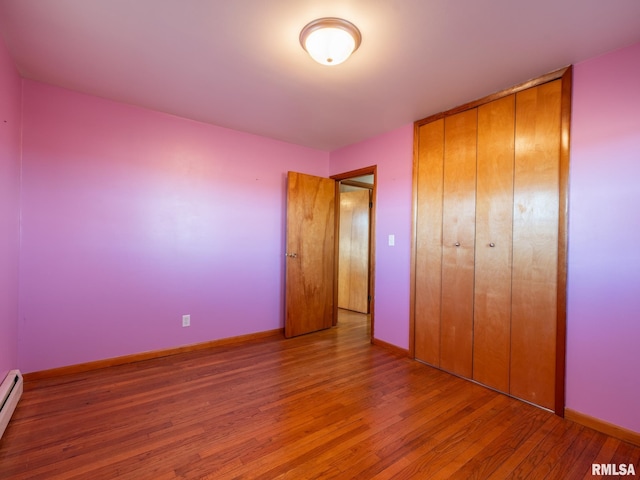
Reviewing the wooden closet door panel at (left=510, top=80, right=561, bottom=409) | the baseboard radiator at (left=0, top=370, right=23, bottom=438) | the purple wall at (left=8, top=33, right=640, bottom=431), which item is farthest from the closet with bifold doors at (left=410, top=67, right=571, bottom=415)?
the baseboard radiator at (left=0, top=370, right=23, bottom=438)

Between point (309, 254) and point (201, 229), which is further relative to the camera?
point (309, 254)

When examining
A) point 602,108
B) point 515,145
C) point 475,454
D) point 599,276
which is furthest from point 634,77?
point 475,454

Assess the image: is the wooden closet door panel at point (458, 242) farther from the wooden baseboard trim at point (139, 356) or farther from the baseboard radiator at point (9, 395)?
the baseboard radiator at point (9, 395)

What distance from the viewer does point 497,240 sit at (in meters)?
2.35

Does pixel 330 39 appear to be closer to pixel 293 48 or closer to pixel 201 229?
pixel 293 48

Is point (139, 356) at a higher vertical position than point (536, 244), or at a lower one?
lower

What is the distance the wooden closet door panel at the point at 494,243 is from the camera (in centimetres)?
229

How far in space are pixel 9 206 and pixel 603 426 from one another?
165 inches

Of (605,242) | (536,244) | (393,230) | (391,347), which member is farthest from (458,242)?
(391,347)

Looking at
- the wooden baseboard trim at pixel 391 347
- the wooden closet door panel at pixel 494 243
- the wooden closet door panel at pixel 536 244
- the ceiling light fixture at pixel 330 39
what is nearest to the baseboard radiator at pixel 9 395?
the ceiling light fixture at pixel 330 39

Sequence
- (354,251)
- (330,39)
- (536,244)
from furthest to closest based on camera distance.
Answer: (354,251), (536,244), (330,39)

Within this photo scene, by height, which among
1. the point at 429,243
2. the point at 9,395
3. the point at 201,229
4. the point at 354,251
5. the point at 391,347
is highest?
the point at 201,229

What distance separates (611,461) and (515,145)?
2.05m

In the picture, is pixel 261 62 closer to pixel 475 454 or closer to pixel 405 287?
pixel 405 287
